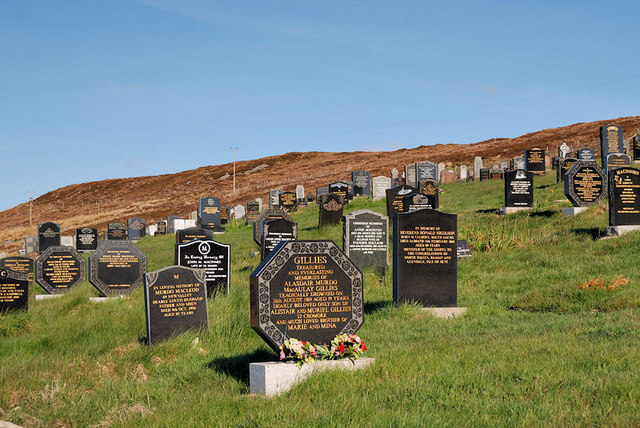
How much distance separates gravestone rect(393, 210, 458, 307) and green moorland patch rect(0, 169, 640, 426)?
51 cm

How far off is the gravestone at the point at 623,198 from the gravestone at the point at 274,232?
7.93 meters

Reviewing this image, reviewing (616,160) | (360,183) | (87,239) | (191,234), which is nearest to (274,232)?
(191,234)

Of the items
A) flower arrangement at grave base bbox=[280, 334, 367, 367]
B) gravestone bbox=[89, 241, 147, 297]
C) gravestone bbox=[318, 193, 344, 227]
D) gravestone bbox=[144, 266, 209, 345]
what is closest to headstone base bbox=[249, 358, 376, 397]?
flower arrangement at grave base bbox=[280, 334, 367, 367]

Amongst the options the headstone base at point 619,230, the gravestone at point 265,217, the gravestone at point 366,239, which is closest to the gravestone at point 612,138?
the headstone base at point 619,230

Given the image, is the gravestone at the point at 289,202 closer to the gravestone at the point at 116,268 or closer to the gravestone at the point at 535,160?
the gravestone at the point at 535,160

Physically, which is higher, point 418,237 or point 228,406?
point 418,237

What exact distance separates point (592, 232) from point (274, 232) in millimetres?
8088

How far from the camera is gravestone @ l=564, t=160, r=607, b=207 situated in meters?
19.4

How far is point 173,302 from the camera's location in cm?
981

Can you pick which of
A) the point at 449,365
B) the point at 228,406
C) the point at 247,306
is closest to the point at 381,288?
the point at 247,306

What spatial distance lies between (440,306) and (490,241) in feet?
20.7

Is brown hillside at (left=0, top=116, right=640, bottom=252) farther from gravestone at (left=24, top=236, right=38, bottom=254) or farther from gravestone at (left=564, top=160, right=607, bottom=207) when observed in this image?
gravestone at (left=564, top=160, right=607, bottom=207)

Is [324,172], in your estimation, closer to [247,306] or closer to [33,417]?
[247,306]

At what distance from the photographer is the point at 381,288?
13.5 meters
